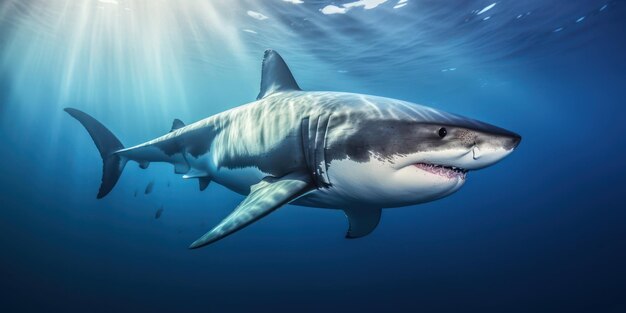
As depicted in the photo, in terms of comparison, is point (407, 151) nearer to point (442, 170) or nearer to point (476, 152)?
point (442, 170)

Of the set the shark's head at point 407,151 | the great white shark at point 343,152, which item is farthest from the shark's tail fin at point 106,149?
the shark's head at point 407,151

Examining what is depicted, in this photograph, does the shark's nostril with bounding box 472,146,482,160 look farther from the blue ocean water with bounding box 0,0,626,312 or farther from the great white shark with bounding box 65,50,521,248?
the blue ocean water with bounding box 0,0,626,312

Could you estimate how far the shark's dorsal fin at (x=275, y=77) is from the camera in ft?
15.7

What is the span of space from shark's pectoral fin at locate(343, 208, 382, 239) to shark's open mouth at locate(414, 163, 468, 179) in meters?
2.11

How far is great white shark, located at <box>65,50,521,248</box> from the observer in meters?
2.27

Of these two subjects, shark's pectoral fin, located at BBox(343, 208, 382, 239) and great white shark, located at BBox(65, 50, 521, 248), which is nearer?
great white shark, located at BBox(65, 50, 521, 248)

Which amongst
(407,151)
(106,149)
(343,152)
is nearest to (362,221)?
(343,152)

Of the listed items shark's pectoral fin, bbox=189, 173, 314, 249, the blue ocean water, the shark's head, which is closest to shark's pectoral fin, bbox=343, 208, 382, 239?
the shark's head

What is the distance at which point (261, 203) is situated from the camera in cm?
265

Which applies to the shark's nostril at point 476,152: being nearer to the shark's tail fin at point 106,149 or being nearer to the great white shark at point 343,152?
the great white shark at point 343,152

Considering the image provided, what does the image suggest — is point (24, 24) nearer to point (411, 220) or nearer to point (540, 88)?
point (411, 220)

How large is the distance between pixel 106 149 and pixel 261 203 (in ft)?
18.7

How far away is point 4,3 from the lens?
1678 centimetres

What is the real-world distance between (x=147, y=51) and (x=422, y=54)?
20.5 meters
